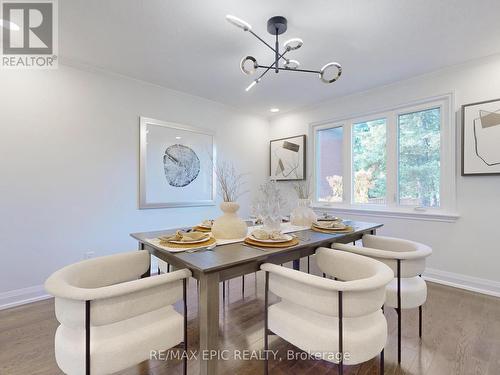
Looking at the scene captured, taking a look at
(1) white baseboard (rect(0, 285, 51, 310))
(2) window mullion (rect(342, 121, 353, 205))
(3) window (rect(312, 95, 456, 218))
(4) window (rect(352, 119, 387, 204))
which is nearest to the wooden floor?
(1) white baseboard (rect(0, 285, 51, 310))

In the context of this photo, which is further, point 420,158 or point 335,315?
point 420,158

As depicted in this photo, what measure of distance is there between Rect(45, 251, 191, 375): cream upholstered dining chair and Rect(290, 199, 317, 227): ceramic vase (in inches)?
48.4

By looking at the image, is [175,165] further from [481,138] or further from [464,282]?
[464,282]

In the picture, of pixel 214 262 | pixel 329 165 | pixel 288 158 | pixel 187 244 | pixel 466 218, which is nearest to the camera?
pixel 214 262

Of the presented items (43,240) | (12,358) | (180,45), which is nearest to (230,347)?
(12,358)

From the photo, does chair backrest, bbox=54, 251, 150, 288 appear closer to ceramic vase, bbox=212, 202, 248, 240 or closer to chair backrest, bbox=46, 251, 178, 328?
chair backrest, bbox=46, 251, 178, 328

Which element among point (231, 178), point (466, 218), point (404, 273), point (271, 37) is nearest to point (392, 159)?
point (466, 218)

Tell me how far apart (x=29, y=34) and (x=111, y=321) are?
2564mm

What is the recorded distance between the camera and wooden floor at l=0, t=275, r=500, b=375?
1496 mm

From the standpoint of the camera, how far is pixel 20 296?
2324 millimetres

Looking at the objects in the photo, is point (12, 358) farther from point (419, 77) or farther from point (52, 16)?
point (419, 77)

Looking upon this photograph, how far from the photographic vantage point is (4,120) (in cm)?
225

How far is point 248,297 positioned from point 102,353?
1.62 metres

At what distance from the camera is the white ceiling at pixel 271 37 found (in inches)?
70.5
